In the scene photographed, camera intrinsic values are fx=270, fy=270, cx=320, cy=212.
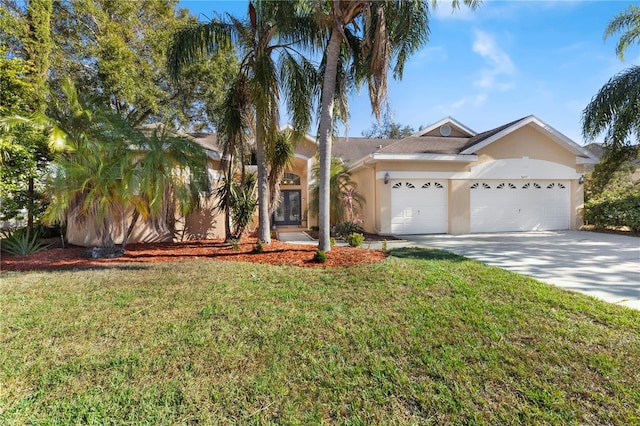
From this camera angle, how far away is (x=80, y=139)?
297 inches

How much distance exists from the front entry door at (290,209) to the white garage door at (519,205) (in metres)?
9.69

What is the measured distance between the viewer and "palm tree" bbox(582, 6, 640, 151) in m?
11.8

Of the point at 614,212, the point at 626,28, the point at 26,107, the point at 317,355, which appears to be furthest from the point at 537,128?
the point at 26,107

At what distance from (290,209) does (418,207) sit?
25.8ft

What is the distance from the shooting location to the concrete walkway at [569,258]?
17.5ft

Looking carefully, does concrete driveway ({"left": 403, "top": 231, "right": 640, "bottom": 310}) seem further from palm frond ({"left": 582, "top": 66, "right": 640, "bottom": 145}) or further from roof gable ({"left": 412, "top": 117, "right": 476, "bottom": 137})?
roof gable ({"left": 412, "top": 117, "right": 476, "bottom": 137})

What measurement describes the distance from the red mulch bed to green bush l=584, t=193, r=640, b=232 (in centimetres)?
1291

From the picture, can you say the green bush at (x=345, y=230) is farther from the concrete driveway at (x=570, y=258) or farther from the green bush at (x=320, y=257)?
the green bush at (x=320, y=257)

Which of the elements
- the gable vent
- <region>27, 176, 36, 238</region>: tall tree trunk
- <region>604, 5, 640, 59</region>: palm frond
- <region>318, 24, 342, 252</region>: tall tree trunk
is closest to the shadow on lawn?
<region>318, 24, 342, 252</region>: tall tree trunk

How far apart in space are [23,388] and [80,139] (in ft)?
23.5

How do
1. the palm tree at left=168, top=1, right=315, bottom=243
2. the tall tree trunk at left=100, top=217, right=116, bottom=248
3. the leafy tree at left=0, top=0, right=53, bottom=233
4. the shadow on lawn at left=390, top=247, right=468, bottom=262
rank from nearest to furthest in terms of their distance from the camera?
the shadow on lawn at left=390, top=247, right=468, bottom=262, the leafy tree at left=0, top=0, right=53, bottom=233, the palm tree at left=168, top=1, right=315, bottom=243, the tall tree trunk at left=100, top=217, right=116, bottom=248

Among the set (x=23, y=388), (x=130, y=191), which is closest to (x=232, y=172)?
(x=130, y=191)

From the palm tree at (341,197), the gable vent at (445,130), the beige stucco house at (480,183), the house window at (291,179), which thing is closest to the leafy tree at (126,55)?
the beige stucco house at (480,183)

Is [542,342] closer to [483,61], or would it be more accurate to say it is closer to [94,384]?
[94,384]
